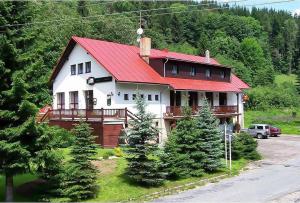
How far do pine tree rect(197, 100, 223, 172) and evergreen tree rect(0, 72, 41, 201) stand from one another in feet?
40.0

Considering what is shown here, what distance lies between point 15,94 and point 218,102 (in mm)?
30391

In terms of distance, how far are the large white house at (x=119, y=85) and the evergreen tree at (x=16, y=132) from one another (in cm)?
1216

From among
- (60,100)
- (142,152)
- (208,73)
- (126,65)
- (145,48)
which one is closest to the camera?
(142,152)

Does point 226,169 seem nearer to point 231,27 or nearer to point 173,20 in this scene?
point 173,20

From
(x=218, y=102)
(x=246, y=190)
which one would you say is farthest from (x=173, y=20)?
(x=246, y=190)

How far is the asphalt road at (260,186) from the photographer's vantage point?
2089 centimetres

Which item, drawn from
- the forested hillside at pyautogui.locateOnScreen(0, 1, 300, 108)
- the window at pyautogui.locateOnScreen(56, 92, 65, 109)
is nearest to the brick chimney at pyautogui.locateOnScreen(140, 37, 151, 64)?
the forested hillside at pyautogui.locateOnScreen(0, 1, 300, 108)

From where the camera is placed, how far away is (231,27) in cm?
14150

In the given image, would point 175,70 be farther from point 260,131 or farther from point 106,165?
point 106,165

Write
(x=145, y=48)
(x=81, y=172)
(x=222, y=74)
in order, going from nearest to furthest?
(x=81, y=172), (x=145, y=48), (x=222, y=74)

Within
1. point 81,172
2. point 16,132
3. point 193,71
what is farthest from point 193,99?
point 16,132

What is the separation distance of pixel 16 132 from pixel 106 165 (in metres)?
7.82

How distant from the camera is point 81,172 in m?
20.3

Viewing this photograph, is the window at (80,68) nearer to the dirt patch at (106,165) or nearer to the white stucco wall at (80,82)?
the white stucco wall at (80,82)
